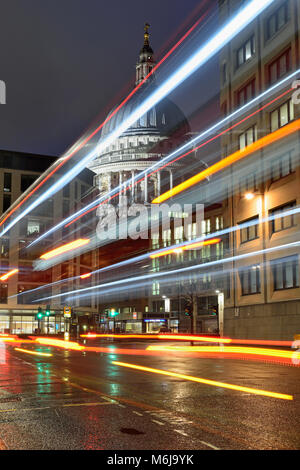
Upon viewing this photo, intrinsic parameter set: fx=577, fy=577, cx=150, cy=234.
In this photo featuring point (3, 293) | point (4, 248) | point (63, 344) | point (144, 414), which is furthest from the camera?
A: point (4, 248)

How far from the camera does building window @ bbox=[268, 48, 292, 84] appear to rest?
37.0 meters

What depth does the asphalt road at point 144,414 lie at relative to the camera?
7031mm

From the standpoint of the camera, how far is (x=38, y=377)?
16.2 meters

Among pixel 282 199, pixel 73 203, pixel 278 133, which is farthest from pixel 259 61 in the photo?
pixel 73 203

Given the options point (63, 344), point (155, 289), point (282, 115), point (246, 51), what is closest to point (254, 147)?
point (282, 115)

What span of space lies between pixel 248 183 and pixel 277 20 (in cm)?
1095

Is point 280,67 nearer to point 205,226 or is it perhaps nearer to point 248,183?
point 248,183

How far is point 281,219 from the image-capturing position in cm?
3688

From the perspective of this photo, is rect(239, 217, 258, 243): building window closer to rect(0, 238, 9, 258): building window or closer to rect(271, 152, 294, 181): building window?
rect(271, 152, 294, 181): building window

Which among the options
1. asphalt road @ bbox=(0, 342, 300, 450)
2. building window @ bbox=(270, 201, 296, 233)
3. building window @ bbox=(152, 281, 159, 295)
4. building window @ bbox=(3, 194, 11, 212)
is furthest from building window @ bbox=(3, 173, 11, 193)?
asphalt road @ bbox=(0, 342, 300, 450)

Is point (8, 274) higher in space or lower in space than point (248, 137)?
lower

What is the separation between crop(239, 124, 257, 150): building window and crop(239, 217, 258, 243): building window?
5.67m
